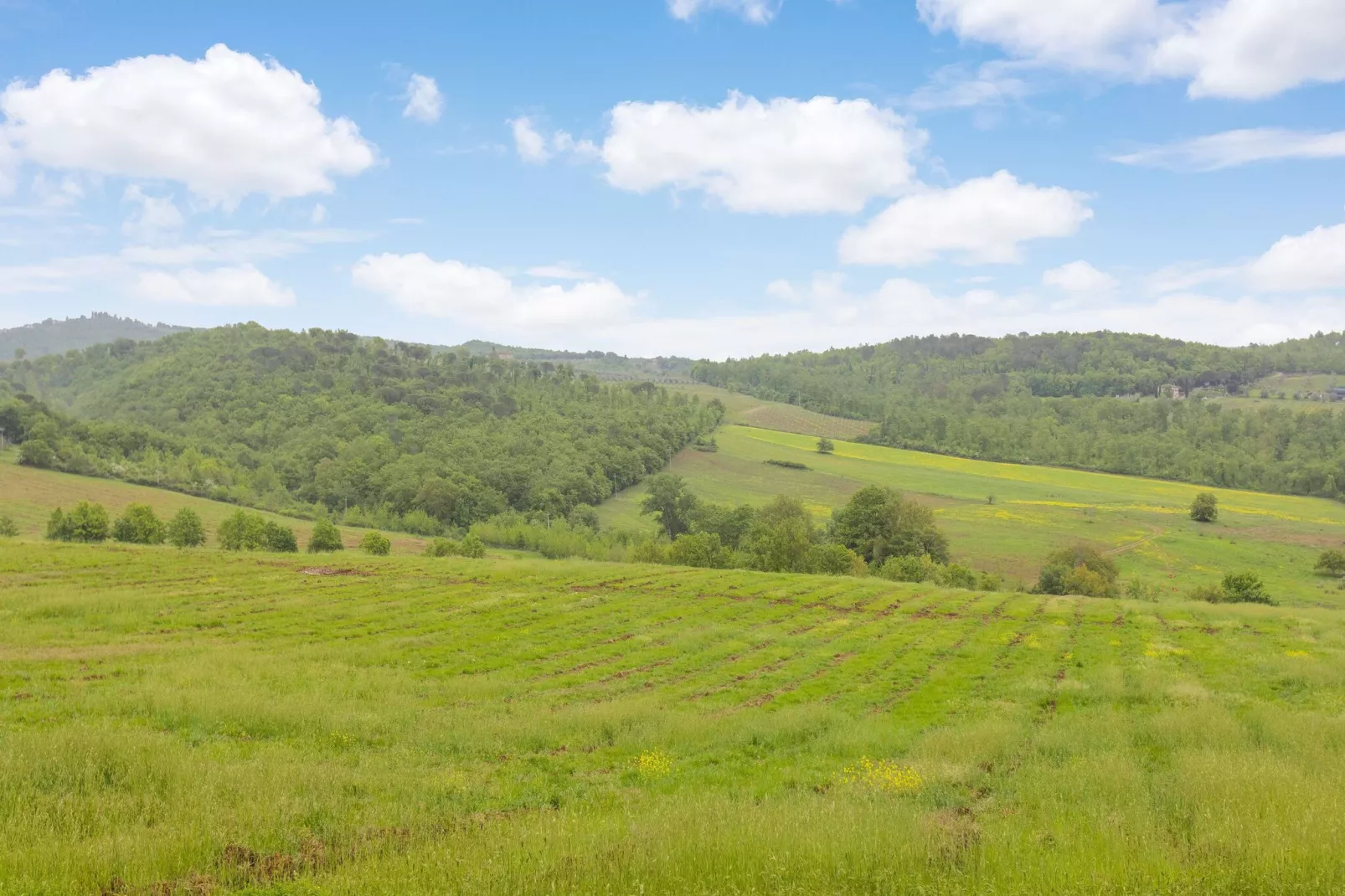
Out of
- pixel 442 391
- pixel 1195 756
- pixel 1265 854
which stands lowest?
pixel 1195 756

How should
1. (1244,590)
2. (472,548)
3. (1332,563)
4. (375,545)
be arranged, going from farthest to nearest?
1. (1332,563)
2. (472,548)
3. (375,545)
4. (1244,590)

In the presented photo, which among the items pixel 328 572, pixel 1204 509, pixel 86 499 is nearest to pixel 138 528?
pixel 86 499

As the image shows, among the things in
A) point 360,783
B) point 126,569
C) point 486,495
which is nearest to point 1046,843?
point 360,783

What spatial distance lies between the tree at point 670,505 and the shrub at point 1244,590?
67827 mm

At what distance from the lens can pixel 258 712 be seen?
16.6 meters

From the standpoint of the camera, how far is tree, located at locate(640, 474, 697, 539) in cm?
11531

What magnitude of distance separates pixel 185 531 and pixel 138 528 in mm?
4027

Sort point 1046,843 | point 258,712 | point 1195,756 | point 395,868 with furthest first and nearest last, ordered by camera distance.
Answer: point 258,712, point 1195,756, point 1046,843, point 395,868

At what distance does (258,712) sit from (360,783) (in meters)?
6.84

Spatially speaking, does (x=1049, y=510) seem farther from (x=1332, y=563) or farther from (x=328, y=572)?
(x=328, y=572)

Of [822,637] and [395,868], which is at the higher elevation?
[395,868]

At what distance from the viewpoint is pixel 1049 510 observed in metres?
122

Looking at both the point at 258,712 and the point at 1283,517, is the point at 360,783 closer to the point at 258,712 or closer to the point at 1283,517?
the point at 258,712

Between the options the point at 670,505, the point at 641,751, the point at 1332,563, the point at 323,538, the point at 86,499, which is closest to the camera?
the point at 641,751
